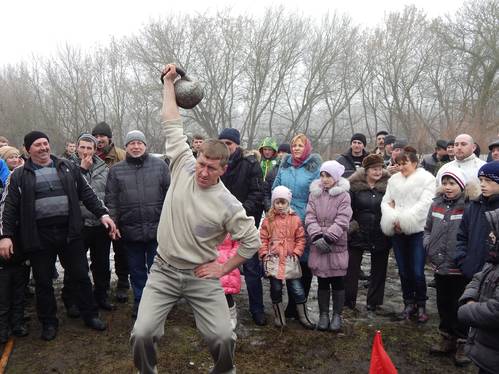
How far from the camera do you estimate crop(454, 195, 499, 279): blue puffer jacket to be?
3.77 meters

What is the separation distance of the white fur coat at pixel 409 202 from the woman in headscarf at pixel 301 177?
958 millimetres

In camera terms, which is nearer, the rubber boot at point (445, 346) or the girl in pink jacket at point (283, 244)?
the rubber boot at point (445, 346)

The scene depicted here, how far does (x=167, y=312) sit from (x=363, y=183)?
3.20 meters

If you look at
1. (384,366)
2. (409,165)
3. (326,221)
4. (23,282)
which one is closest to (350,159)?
(409,165)

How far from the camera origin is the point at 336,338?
4.71 meters

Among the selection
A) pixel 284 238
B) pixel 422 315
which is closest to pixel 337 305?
pixel 284 238

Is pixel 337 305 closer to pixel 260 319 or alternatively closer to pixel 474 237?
pixel 260 319

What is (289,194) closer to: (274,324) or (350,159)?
(274,324)

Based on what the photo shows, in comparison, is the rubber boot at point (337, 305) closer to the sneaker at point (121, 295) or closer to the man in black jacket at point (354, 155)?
the man in black jacket at point (354, 155)

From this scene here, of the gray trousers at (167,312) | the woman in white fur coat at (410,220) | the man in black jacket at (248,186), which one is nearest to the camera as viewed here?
the gray trousers at (167,312)

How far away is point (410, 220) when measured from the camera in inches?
196

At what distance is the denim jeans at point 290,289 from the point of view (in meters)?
4.96

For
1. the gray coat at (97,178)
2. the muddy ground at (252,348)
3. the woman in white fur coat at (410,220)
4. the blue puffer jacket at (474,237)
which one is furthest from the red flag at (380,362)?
the gray coat at (97,178)

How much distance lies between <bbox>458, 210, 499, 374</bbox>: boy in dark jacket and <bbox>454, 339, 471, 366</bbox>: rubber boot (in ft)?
3.61
